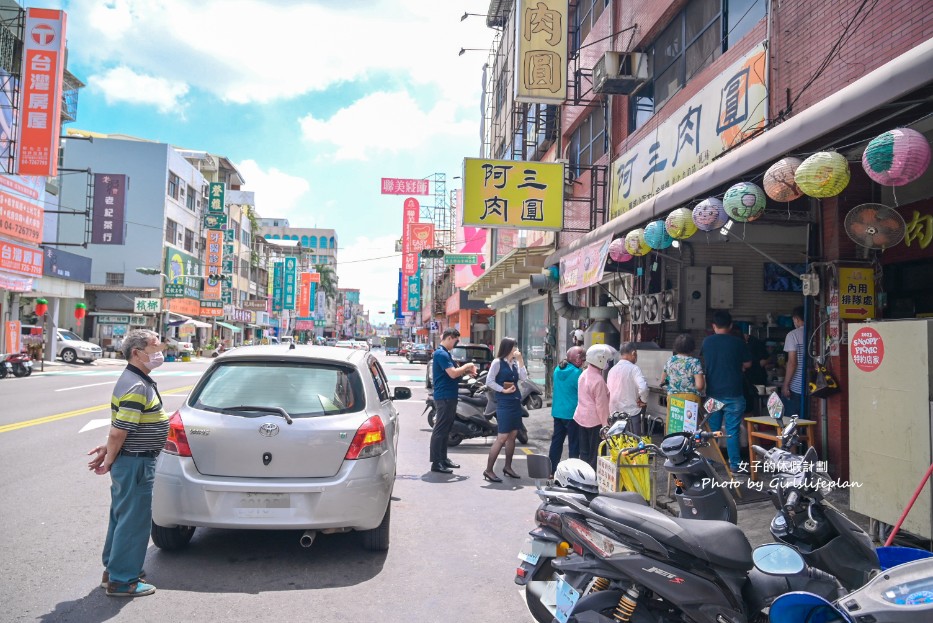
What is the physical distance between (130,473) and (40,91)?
881 inches

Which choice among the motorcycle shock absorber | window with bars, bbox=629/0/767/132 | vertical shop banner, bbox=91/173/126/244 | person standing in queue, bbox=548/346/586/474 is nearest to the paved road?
person standing in queue, bbox=548/346/586/474

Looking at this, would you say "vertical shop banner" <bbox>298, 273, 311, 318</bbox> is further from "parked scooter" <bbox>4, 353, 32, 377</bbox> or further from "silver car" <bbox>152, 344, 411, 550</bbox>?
"silver car" <bbox>152, 344, 411, 550</bbox>

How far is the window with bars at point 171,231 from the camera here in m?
44.4

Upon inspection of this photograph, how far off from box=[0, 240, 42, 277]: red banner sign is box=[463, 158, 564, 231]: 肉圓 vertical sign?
21.1 meters

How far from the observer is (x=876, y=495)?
5.24 meters

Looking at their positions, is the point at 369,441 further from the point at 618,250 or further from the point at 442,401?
the point at 618,250

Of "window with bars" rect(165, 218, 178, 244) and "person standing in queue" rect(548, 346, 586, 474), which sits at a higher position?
"window with bars" rect(165, 218, 178, 244)

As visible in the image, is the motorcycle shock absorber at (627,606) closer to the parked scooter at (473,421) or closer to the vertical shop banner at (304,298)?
the parked scooter at (473,421)

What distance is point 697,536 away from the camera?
3.02m

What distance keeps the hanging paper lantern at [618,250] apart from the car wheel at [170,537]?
7.12m

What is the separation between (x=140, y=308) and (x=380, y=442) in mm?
38533

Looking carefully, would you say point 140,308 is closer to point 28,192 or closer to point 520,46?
point 28,192

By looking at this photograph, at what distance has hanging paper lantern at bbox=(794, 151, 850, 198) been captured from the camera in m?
5.35

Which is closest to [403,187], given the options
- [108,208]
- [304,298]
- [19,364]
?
[108,208]
